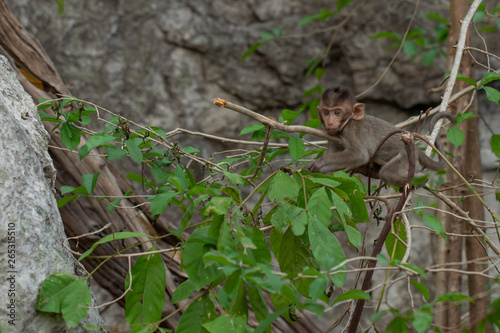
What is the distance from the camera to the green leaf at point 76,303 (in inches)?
86.9

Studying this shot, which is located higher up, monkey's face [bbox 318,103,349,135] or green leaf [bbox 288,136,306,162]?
green leaf [bbox 288,136,306,162]

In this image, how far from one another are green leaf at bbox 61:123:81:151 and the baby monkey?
2019 millimetres

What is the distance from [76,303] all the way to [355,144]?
2939 mm

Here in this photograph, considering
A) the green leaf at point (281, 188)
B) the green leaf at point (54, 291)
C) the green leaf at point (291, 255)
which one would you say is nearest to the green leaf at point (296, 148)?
the green leaf at point (281, 188)

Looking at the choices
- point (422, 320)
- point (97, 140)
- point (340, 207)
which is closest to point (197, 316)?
point (340, 207)

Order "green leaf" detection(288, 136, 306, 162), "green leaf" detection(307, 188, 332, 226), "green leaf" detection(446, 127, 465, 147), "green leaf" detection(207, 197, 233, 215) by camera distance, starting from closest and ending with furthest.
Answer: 1. "green leaf" detection(207, 197, 233, 215)
2. "green leaf" detection(307, 188, 332, 226)
3. "green leaf" detection(288, 136, 306, 162)
4. "green leaf" detection(446, 127, 465, 147)

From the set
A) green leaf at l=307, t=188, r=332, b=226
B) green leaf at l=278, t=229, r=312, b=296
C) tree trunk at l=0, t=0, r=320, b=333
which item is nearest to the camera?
green leaf at l=307, t=188, r=332, b=226

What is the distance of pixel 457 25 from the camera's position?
4.80 m

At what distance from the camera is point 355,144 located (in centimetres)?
457

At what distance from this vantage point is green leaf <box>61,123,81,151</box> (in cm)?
304

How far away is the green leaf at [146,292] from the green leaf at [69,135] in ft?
2.95

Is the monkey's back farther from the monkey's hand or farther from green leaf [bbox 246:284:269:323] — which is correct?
green leaf [bbox 246:284:269:323]

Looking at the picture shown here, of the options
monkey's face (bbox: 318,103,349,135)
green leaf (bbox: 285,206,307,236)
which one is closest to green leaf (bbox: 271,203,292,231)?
green leaf (bbox: 285,206,307,236)

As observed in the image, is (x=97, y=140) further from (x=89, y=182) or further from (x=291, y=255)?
(x=291, y=255)
